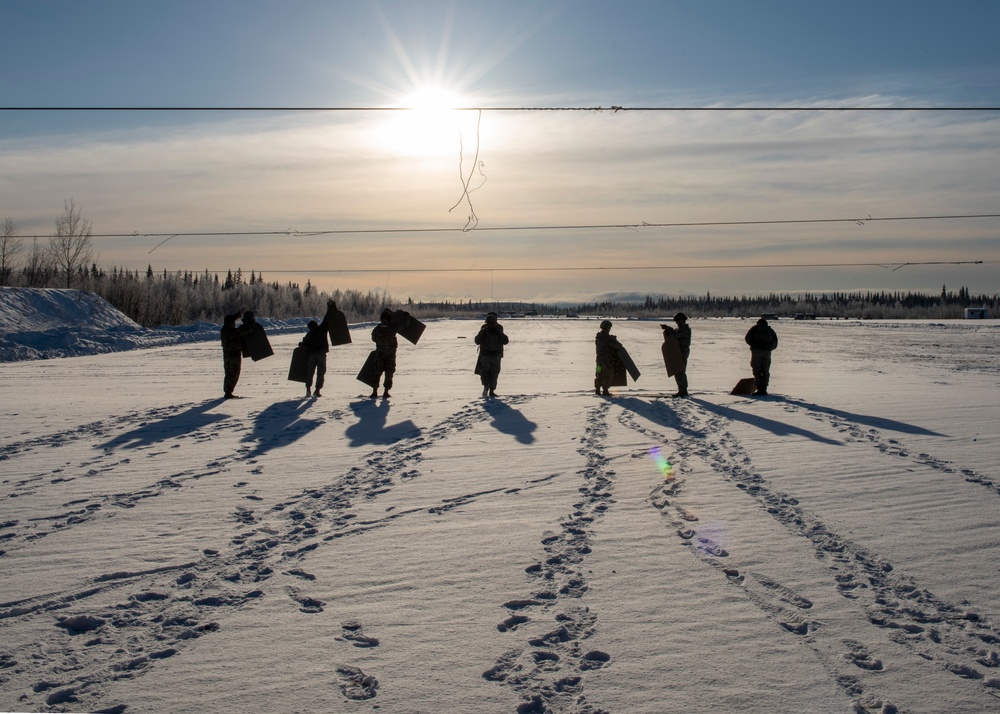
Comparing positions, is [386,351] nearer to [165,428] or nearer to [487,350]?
[487,350]

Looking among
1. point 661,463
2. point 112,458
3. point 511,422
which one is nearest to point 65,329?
point 112,458

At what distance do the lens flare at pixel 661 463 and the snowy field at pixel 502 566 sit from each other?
0.09 m

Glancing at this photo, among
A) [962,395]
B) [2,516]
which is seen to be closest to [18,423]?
A: [2,516]

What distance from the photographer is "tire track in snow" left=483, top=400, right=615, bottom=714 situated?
3.28 meters

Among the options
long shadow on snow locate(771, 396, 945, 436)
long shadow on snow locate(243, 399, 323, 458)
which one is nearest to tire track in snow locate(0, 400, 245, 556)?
long shadow on snow locate(243, 399, 323, 458)

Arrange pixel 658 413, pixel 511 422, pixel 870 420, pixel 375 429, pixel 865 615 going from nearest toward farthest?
pixel 865 615, pixel 375 429, pixel 870 420, pixel 511 422, pixel 658 413

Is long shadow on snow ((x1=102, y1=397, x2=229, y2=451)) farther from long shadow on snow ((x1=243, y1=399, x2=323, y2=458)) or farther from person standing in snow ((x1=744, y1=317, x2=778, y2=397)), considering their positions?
person standing in snow ((x1=744, y1=317, x2=778, y2=397))

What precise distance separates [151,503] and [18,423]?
638cm

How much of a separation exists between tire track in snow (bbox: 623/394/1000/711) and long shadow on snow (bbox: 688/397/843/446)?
148 inches

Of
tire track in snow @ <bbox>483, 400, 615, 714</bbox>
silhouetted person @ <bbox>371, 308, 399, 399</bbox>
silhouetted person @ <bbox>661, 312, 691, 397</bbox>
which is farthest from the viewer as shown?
silhouetted person @ <bbox>661, 312, 691, 397</bbox>

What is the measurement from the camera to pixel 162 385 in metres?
16.9

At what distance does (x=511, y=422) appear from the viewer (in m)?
11.1

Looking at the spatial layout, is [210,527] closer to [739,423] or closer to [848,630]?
[848,630]

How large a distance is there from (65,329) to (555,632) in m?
35.3
